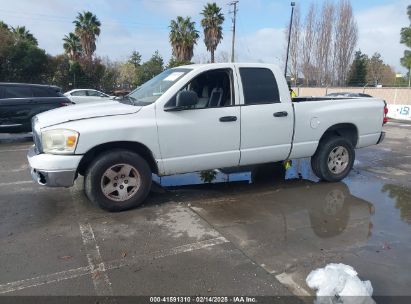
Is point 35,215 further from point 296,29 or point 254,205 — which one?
point 296,29

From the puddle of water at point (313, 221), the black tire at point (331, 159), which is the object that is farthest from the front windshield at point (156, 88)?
the black tire at point (331, 159)

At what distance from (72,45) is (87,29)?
2.46m

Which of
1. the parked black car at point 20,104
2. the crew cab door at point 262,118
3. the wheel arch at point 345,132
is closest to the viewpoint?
the crew cab door at point 262,118

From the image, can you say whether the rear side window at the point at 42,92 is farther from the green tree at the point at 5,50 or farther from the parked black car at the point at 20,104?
the green tree at the point at 5,50

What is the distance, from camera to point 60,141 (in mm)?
4836

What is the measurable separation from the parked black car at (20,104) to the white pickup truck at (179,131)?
647cm

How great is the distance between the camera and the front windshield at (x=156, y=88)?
5468 millimetres

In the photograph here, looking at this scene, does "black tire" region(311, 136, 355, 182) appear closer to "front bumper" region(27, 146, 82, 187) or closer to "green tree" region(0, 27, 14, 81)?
"front bumper" region(27, 146, 82, 187)

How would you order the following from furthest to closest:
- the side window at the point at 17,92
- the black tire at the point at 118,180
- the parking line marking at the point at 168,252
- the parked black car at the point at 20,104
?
the side window at the point at 17,92, the parked black car at the point at 20,104, the black tire at the point at 118,180, the parking line marking at the point at 168,252

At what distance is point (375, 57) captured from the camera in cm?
8425

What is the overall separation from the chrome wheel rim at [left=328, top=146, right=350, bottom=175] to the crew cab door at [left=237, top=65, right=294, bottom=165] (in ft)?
3.42

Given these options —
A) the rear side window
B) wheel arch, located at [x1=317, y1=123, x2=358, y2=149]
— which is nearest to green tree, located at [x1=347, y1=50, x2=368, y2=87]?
the rear side window

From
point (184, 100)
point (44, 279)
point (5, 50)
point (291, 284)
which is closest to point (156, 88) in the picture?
point (184, 100)

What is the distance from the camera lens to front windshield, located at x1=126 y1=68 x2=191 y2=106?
215 inches
